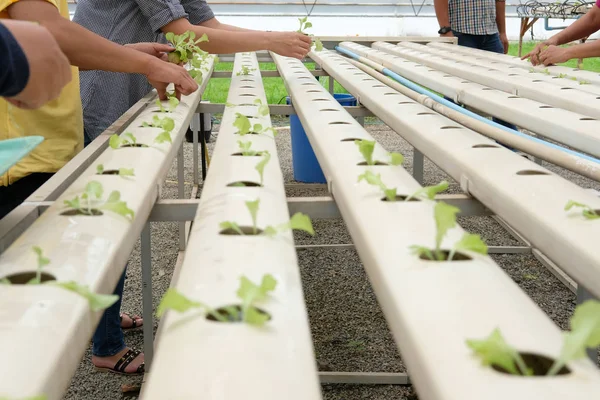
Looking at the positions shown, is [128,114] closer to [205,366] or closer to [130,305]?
[130,305]

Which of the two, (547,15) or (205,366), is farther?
(547,15)

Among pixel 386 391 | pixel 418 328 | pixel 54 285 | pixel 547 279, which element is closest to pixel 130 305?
pixel 386 391

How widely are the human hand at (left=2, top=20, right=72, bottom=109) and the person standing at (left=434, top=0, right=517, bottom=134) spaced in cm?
393

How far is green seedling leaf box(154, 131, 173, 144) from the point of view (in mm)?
1461

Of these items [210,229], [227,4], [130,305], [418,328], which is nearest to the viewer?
[418,328]

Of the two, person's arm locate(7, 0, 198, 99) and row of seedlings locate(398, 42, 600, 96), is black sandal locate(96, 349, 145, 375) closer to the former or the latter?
person's arm locate(7, 0, 198, 99)

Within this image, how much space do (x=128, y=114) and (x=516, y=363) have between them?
1588 mm

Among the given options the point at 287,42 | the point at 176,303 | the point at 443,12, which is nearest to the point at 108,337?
the point at 287,42

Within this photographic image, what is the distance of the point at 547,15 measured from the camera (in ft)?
27.8

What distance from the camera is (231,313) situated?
2.34 ft

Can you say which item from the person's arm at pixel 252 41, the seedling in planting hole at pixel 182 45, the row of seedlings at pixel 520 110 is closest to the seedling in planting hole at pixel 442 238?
the row of seedlings at pixel 520 110

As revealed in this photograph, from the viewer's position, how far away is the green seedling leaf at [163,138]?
1461 mm

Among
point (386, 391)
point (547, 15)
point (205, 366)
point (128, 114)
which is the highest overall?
point (547, 15)

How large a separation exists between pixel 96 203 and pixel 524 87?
1.52m
